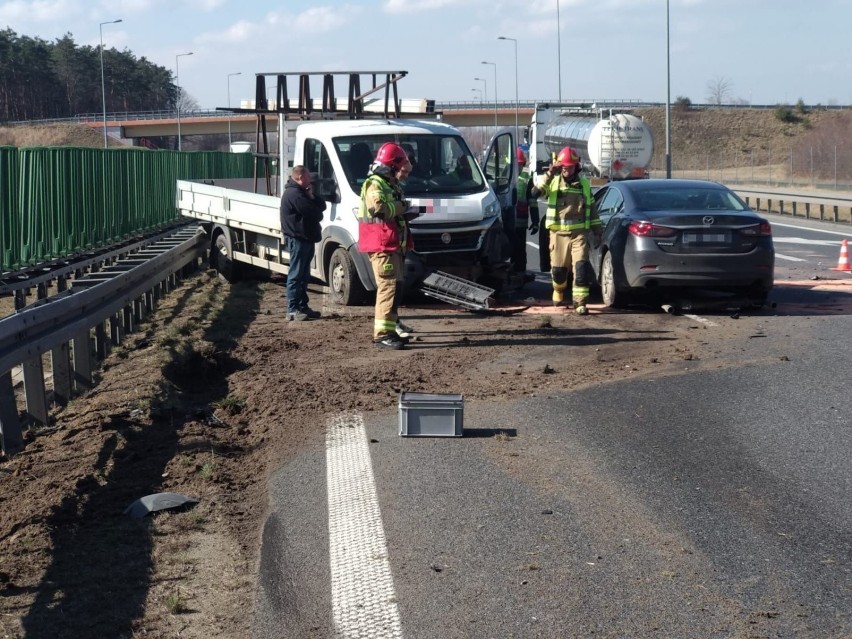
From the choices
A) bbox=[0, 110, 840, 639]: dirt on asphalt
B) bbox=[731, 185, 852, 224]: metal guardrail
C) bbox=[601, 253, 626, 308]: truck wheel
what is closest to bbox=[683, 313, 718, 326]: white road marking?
bbox=[0, 110, 840, 639]: dirt on asphalt

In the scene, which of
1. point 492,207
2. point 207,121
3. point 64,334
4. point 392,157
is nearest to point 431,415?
point 64,334

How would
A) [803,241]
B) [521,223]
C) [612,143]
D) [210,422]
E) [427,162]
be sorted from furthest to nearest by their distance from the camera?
[612,143]
[803,241]
[521,223]
[427,162]
[210,422]

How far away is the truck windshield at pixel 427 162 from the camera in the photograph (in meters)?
15.1

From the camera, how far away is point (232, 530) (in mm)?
6039

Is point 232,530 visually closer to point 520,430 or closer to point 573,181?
point 520,430

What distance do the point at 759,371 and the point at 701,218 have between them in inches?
153

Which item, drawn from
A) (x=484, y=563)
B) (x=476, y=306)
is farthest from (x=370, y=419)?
(x=476, y=306)

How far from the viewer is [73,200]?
652 inches

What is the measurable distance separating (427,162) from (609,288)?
114 inches

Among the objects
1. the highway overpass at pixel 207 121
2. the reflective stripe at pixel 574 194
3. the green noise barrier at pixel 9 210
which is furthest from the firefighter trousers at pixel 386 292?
the highway overpass at pixel 207 121

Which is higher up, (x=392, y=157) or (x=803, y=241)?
(x=392, y=157)

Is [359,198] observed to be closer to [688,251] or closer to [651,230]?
[651,230]

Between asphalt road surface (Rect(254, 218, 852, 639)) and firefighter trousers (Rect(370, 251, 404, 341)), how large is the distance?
288 centimetres

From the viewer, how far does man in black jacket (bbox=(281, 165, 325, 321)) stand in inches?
548
